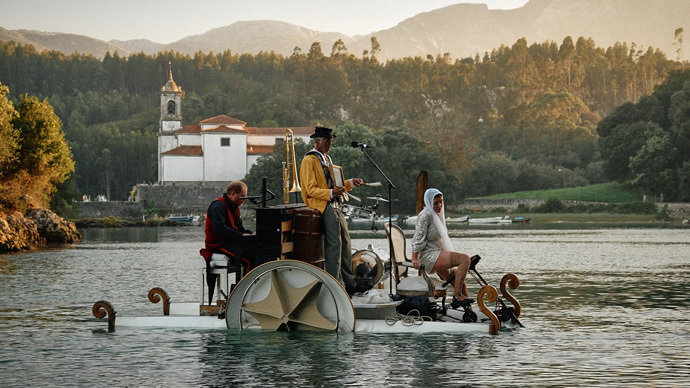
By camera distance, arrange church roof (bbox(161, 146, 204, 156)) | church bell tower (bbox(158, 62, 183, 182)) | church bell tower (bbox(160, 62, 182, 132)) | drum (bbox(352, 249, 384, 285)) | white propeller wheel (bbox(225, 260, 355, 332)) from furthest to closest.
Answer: church bell tower (bbox(160, 62, 182, 132)) → church bell tower (bbox(158, 62, 183, 182)) → church roof (bbox(161, 146, 204, 156)) → drum (bbox(352, 249, 384, 285)) → white propeller wheel (bbox(225, 260, 355, 332))

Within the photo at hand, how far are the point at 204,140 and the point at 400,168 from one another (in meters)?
31.2

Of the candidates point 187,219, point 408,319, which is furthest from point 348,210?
point 187,219

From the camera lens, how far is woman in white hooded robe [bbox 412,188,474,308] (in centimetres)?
1483

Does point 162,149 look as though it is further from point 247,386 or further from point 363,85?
point 247,386

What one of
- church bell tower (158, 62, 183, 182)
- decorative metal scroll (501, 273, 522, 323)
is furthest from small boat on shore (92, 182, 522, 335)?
church bell tower (158, 62, 183, 182)

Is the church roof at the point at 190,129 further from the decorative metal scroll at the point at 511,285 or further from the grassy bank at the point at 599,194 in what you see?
the decorative metal scroll at the point at 511,285

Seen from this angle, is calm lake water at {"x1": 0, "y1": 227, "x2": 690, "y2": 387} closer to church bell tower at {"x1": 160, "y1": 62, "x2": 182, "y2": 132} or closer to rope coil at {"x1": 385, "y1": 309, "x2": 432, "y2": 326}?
rope coil at {"x1": 385, "y1": 309, "x2": 432, "y2": 326}

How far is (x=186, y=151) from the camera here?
406 ft

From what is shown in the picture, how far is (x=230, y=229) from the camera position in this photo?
14.6 meters

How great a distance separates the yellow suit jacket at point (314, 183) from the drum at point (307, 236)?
18cm

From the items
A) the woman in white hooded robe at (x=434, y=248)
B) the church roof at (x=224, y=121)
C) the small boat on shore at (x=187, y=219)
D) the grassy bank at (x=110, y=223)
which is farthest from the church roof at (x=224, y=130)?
the woman in white hooded robe at (x=434, y=248)

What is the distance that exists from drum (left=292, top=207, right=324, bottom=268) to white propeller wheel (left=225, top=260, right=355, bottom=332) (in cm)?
34

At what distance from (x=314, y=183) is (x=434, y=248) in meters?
2.32

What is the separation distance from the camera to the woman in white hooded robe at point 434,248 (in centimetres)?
1483
